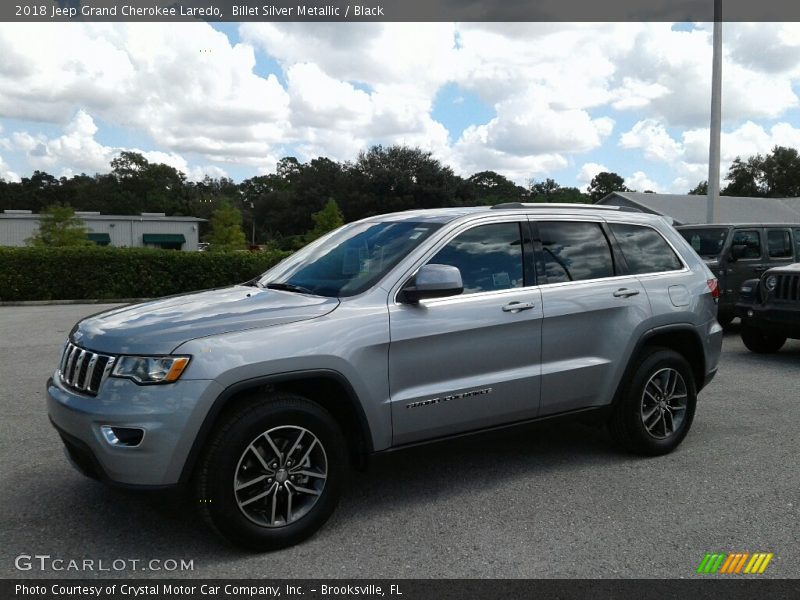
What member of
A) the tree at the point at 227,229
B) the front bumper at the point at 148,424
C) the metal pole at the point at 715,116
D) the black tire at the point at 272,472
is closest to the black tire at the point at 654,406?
the black tire at the point at 272,472

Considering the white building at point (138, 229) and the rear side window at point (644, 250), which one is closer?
the rear side window at point (644, 250)

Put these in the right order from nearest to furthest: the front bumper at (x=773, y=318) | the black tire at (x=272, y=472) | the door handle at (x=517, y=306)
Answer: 1. the black tire at (x=272, y=472)
2. the door handle at (x=517, y=306)
3. the front bumper at (x=773, y=318)

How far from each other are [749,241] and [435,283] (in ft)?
31.4

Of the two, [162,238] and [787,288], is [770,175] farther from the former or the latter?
[787,288]

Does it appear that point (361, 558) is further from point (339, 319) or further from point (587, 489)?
point (587, 489)

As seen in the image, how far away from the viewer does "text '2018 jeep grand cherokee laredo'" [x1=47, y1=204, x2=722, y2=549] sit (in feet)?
11.5

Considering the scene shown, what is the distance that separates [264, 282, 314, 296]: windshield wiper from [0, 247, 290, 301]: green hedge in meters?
14.9

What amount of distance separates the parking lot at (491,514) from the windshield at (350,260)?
1.07 metres

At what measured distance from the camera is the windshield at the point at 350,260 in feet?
14.1

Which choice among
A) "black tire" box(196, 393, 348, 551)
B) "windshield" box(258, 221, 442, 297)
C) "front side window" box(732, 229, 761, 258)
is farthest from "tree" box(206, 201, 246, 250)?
"black tire" box(196, 393, 348, 551)

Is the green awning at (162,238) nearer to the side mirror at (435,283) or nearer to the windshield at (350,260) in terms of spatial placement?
the windshield at (350,260)

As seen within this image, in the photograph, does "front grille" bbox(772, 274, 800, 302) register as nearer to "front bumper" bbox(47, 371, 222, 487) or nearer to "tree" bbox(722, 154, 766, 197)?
"front bumper" bbox(47, 371, 222, 487)

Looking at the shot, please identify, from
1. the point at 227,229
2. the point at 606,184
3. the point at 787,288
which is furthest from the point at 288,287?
the point at 606,184

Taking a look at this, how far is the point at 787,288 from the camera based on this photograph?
30.5 feet
